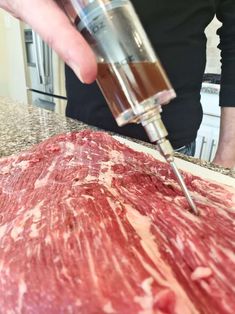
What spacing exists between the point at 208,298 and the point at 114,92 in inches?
13.1

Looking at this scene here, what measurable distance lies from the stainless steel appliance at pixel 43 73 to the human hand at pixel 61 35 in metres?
2.65

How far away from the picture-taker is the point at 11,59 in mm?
3938

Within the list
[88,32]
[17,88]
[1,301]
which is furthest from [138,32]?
[17,88]

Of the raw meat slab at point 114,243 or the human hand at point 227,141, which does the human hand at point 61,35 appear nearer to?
the raw meat slab at point 114,243

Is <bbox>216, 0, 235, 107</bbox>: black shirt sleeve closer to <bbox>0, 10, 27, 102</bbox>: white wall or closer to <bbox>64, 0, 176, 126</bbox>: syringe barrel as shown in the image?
<bbox>64, 0, 176, 126</bbox>: syringe barrel

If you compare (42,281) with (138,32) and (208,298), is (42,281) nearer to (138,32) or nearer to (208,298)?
(208,298)

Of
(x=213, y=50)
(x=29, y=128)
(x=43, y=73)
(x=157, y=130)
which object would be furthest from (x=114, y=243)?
(x=43, y=73)

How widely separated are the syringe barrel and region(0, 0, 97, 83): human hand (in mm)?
26

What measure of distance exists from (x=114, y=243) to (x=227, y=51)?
1122 mm

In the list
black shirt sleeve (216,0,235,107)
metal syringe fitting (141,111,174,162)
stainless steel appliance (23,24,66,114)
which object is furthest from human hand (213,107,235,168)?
stainless steel appliance (23,24,66,114)

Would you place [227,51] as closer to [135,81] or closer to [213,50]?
[135,81]

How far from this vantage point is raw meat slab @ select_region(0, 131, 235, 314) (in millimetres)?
459

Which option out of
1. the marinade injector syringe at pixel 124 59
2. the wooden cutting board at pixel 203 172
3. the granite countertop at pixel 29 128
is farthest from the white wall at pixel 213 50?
the marinade injector syringe at pixel 124 59

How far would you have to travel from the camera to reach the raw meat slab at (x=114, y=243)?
1.51ft
